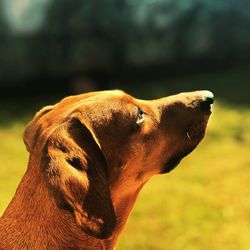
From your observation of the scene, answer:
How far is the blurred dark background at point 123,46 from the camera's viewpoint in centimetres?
865

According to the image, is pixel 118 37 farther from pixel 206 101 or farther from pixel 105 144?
pixel 105 144

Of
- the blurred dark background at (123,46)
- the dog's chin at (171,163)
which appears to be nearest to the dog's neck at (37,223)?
the dog's chin at (171,163)

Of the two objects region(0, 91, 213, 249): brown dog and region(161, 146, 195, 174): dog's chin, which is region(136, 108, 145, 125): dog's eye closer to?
region(0, 91, 213, 249): brown dog

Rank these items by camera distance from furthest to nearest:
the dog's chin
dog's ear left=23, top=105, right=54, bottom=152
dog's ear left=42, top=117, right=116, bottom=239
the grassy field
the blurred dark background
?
the blurred dark background
the grassy field
the dog's chin
dog's ear left=23, top=105, right=54, bottom=152
dog's ear left=42, top=117, right=116, bottom=239

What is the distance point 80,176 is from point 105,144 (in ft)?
1.20

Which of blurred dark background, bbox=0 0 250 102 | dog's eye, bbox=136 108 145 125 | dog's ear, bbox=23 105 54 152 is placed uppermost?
dog's eye, bbox=136 108 145 125

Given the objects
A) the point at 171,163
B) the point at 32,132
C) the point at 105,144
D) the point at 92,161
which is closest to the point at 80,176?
the point at 92,161

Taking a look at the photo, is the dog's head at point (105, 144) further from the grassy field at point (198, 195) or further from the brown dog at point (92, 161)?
the grassy field at point (198, 195)

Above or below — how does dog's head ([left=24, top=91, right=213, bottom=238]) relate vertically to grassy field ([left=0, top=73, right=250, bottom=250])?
above

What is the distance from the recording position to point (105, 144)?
3006 millimetres

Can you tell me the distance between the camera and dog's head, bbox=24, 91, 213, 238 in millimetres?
2652

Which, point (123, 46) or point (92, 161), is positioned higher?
point (92, 161)

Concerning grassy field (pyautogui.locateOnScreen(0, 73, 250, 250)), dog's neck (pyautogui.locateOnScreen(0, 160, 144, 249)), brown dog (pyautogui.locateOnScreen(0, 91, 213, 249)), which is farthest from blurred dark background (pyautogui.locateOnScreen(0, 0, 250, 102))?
dog's neck (pyautogui.locateOnScreen(0, 160, 144, 249))

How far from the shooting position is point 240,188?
19.0 feet
